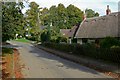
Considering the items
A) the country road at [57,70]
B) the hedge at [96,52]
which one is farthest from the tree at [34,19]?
the country road at [57,70]

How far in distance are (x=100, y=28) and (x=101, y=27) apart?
34 centimetres

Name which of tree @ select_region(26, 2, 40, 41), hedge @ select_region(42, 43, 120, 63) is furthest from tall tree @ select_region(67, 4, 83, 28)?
hedge @ select_region(42, 43, 120, 63)

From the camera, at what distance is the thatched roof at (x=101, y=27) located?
3803cm

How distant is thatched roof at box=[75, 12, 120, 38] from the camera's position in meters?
38.0

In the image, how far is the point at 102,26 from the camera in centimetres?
4256

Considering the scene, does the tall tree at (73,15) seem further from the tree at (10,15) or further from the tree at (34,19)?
the tree at (10,15)

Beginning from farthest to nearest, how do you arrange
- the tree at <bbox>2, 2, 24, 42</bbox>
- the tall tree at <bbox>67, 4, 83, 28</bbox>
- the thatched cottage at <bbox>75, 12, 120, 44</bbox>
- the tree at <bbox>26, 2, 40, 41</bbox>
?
1. the tall tree at <bbox>67, 4, 83, 28</bbox>
2. the tree at <bbox>26, 2, 40, 41</bbox>
3. the thatched cottage at <bbox>75, 12, 120, 44</bbox>
4. the tree at <bbox>2, 2, 24, 42</bbox>

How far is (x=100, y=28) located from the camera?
4238 cm

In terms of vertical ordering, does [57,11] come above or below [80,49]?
above

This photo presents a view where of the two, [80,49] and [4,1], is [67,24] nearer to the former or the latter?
[80,49]

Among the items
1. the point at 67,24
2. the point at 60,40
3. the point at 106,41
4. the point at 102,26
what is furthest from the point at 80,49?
the point at 67,24

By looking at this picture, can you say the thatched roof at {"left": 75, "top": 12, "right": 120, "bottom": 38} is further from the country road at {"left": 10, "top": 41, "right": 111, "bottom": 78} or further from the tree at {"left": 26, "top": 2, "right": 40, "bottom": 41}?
the tree at {"left": 26, "top": 2, "right": 40, "bottom": 41}

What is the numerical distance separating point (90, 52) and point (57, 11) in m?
86.0

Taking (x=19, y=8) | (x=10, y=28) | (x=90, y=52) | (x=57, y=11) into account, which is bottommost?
(x=90, y=52)
